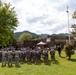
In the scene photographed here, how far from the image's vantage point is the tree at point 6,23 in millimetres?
56500

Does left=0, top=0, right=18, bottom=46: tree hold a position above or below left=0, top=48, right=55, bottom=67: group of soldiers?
above

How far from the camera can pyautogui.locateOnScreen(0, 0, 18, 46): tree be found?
5650 cm

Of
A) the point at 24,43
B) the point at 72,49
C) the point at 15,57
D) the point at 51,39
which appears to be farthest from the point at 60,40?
the point at 15,57

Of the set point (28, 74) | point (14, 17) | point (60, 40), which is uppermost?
point (14, 17)

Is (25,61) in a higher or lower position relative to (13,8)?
lower

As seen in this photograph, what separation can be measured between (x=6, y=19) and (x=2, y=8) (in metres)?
2.99

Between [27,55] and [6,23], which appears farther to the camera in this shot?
[6,23]

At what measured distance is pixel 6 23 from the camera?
56375 mm

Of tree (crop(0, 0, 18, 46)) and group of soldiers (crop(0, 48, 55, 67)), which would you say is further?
tree (crop(0, 0, 18, 46))

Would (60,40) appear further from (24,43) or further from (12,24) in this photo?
(12,24)

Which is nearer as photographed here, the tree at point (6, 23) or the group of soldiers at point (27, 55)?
the group of soldiers at point (27, 55)

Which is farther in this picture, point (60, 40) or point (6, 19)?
point (60, 40)

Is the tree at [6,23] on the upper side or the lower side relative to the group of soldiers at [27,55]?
upper

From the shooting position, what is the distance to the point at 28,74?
21109mm
